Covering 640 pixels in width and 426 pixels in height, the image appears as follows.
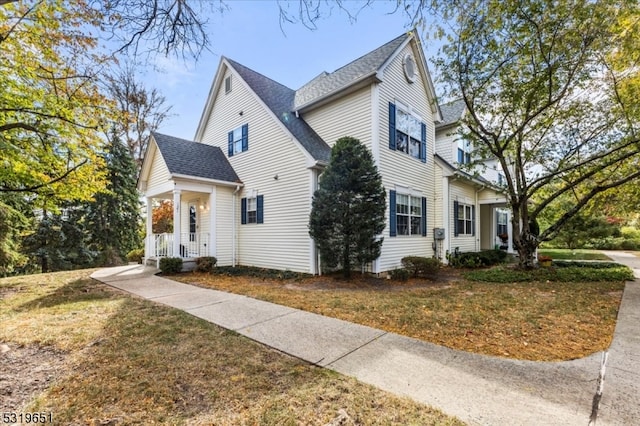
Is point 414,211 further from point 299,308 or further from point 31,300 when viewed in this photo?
point 31,300

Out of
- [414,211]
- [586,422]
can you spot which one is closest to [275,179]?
[414,211]

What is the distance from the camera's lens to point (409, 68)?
11430 mm

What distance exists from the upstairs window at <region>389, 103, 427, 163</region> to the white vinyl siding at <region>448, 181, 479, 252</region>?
7.78 ft

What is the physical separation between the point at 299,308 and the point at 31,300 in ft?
20.1

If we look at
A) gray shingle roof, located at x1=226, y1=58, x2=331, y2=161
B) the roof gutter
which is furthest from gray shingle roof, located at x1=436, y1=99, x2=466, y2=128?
the roof gutter

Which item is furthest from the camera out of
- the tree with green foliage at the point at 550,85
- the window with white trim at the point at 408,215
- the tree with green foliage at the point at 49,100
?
the window with white trim at the point at 408,215

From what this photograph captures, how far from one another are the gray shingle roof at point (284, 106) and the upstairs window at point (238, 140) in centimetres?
164

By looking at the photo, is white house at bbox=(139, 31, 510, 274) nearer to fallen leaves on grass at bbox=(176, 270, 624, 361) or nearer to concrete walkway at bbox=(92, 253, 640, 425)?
fallen leaves on grass at bbox=(176, 270, 624, 361)

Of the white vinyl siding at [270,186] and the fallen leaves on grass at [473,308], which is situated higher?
the white vinyl siding at [270,186]

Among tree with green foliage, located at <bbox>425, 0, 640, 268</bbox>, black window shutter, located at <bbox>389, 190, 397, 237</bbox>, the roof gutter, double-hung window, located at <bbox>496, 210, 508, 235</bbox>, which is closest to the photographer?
tree with green foliage, located at <bbox>425, 0, 640, 268</bbox>

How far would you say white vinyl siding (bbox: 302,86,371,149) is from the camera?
9.74m

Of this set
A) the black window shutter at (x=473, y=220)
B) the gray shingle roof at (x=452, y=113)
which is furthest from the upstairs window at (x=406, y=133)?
the black window shutter at (x=473, y=220)

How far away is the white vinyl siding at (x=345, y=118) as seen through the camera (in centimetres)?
974

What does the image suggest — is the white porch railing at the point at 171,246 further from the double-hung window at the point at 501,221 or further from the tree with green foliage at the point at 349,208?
the double-hung window at the point at 501,221
